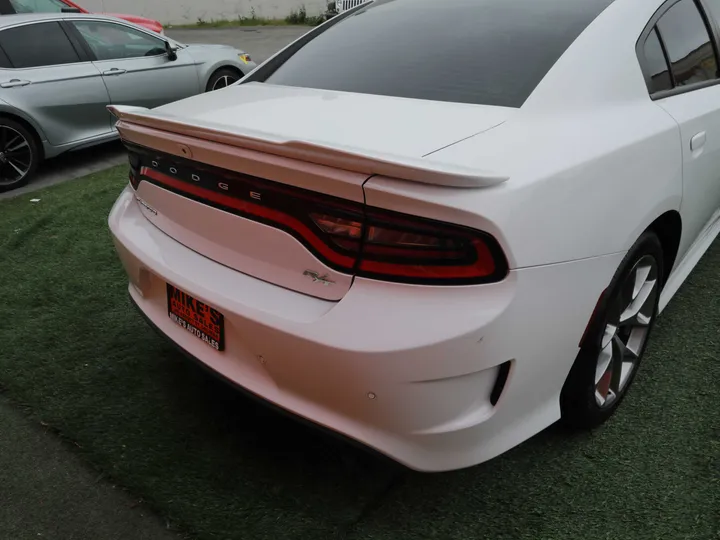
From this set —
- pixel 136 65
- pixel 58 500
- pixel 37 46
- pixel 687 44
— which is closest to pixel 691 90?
pixel 687 44

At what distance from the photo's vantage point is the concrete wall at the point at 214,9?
19020 mm

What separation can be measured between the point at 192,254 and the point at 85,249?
2231mm

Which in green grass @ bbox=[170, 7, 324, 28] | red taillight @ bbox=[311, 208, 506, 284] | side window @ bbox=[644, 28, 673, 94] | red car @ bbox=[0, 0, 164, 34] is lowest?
green grass @ bbox=[170, 7, 324, 28]

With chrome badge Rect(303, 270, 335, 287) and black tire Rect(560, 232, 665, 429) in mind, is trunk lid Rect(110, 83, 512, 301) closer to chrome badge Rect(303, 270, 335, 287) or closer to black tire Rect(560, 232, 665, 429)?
chrome badge Rect(303, 270, 335, 287)

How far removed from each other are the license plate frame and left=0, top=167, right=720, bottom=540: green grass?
1.55ft

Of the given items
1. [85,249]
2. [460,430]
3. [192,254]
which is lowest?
[85,249]

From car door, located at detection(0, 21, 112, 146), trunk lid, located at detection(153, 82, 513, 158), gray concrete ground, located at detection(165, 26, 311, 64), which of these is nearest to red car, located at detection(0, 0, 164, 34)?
car door, located at detection(0, 21, 112, 146)

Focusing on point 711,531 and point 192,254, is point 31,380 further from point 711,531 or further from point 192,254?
point 711,531

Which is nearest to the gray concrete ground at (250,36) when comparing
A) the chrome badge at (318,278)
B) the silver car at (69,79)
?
the silver car at (69,79)

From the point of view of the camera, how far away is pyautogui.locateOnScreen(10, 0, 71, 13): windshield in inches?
305

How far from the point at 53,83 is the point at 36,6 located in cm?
351

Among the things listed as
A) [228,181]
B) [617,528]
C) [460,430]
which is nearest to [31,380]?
[228,181]

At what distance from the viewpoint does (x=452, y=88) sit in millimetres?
2006

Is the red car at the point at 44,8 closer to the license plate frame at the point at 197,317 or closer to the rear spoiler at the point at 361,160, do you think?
the license plate frame at the point at 197,317
